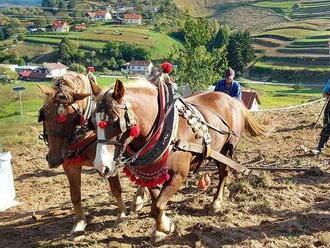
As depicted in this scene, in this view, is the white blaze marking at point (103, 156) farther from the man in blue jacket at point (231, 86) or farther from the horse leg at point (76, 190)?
the man in blue jacket at point (231, 86)

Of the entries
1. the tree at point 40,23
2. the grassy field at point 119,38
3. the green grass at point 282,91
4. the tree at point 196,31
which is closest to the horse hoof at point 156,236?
the tree at point 196,31

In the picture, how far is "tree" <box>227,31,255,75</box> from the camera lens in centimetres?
5859

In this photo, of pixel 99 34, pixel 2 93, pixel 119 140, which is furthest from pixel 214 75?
pixel 99 34

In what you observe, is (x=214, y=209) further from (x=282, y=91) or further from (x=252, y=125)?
(x=282, y=91)

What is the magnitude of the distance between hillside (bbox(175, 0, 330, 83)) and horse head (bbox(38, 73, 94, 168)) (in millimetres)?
29269

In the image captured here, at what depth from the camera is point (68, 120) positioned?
4539 mm

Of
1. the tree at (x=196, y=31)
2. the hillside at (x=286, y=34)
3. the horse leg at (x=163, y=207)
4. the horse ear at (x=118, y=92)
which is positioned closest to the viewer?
the horse ear at (x=118, y=92)

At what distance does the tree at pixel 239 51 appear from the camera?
192 feet

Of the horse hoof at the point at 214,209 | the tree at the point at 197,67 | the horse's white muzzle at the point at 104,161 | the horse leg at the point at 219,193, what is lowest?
the tree at the point at 197,67

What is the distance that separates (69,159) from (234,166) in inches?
79.7

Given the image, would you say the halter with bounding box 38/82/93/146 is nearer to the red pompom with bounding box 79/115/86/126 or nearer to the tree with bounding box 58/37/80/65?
the red pompom with bounding box 79/115/86/126

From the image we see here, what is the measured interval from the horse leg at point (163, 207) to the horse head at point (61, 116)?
103cm

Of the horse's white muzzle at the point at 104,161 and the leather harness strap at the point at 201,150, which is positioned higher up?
the horse's white muzzle at the point at 104,161

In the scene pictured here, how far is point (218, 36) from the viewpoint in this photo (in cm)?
6775
